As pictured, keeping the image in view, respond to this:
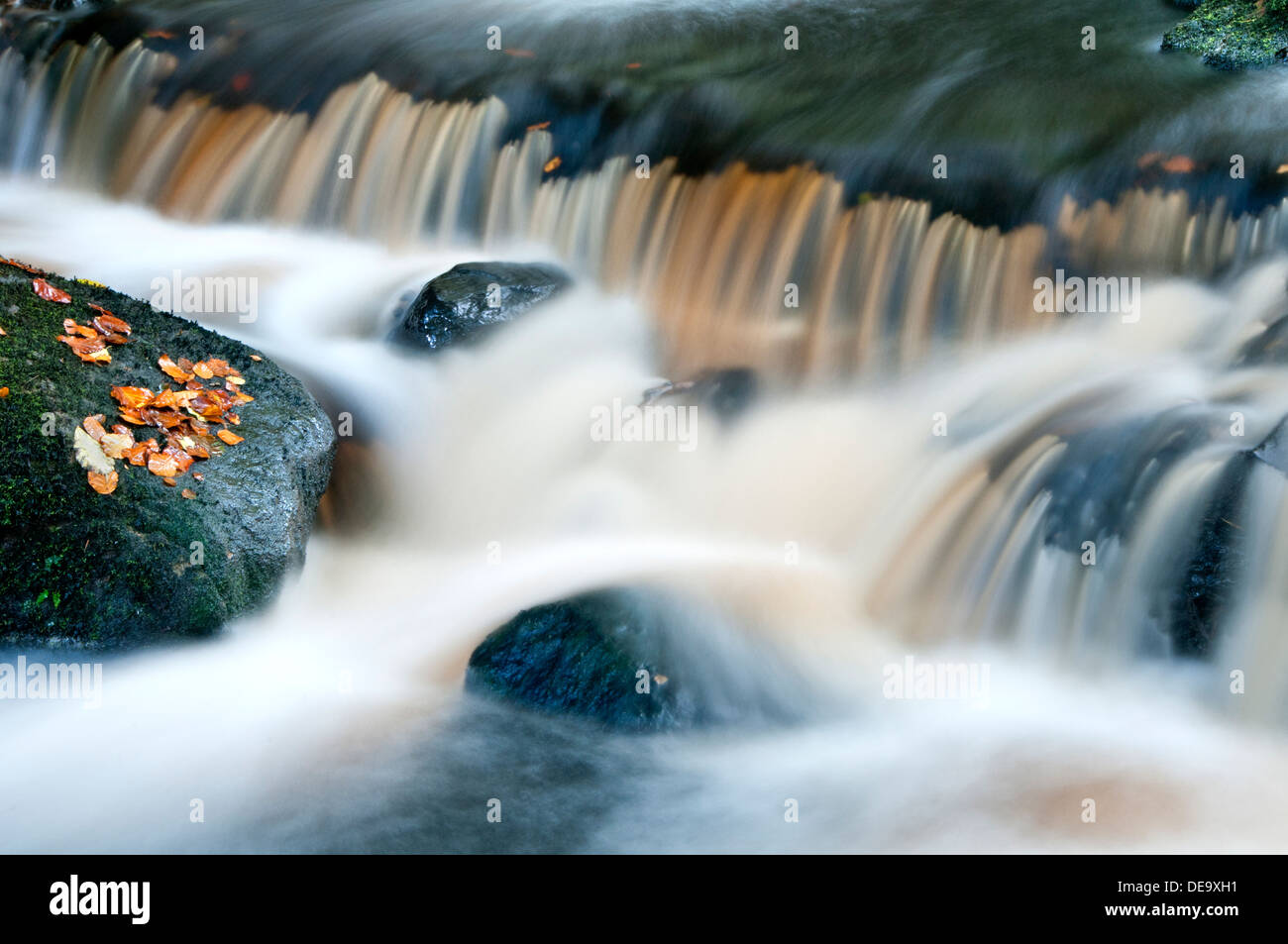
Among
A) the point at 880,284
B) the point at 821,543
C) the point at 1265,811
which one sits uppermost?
the point at 880,284

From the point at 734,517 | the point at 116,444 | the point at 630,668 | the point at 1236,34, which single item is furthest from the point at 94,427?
the point at 1236,34

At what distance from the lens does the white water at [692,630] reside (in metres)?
4.31

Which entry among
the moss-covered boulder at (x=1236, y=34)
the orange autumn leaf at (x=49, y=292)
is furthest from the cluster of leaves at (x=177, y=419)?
the moss-covered boulder at (x=1236, y=34)

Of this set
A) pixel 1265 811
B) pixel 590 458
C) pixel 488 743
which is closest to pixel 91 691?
pixel 488 743

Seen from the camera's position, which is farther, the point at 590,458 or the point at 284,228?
the point at 284,228

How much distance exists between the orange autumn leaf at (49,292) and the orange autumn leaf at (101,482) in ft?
4.04

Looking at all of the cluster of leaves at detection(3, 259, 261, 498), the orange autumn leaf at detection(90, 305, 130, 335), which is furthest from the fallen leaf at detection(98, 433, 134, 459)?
the orange autumn leaf at detection(90, 305, 130, 335)

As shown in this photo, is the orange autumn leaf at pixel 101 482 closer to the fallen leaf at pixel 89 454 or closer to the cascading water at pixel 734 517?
the fallen leaf at pixel 89 454

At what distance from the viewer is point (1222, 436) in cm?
527

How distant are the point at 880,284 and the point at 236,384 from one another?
Result: 145 inches

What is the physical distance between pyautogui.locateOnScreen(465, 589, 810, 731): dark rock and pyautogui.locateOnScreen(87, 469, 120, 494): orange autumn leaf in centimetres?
159

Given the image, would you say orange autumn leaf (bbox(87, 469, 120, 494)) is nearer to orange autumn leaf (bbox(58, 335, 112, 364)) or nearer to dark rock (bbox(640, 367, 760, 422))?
orange autumn leaf (bbox(58, 335, 112, 364))

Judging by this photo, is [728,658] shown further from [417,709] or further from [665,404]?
[665,404]

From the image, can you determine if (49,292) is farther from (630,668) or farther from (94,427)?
(630,668)
